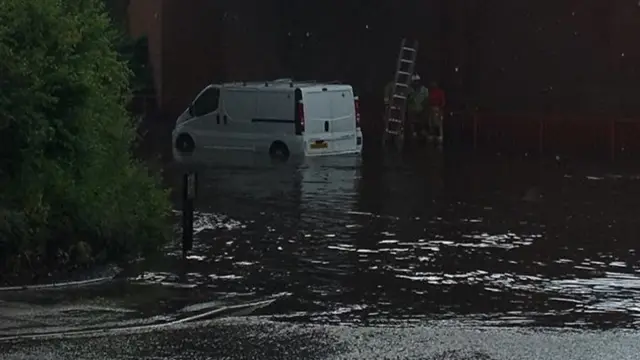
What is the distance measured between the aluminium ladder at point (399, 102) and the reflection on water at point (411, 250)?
10553 millimetres

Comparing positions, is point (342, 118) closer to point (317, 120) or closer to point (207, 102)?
point (317, 120)

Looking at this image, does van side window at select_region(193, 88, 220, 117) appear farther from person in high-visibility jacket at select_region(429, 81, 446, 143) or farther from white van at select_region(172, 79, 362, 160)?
person in high-visibility jacket at select_region(429, 81, 446, 143)

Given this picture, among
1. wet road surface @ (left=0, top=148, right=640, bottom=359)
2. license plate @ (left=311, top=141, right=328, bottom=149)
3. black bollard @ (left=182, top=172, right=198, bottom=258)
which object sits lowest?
wet road surface @ (left=0, top=148, right=640, bottom=359)

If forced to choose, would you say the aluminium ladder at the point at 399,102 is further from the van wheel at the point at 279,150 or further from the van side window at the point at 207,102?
the van side window at the point at 207,102

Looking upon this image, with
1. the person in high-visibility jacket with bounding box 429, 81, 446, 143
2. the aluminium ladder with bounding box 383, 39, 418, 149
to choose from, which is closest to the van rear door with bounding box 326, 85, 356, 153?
the aluminium ladder with bounding box 383, 39, 418, 149

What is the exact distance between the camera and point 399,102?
36.7m

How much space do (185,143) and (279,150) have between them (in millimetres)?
2777

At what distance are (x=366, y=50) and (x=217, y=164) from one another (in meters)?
13.4

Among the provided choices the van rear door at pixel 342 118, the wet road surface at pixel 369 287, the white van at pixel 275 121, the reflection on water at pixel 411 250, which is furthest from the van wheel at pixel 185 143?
the wet road surface at pixel 369 287

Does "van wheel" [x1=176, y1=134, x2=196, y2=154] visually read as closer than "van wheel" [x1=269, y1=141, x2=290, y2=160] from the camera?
No

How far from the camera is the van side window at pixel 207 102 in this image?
32125 millimetres

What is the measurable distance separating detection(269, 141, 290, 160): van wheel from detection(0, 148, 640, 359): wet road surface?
8.10 metres

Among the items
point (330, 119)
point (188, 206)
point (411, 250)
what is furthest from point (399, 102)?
point (188, 206)

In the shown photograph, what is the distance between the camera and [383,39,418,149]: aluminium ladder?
36000 millimetres
